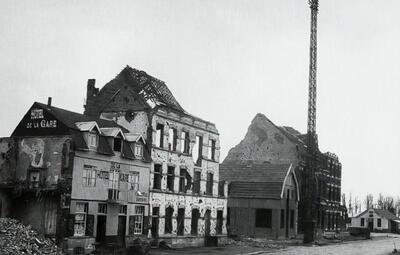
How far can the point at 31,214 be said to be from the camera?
105 ft

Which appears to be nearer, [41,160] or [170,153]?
[41,160]

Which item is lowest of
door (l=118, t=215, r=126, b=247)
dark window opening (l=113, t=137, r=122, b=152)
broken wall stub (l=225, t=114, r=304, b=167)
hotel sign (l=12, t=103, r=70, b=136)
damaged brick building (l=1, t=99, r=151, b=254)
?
door (l=118, t=215, r=126, b=247)

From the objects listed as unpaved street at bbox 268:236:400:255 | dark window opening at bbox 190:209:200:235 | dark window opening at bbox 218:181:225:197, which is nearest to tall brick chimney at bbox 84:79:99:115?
dark window opening at bbox 190:209:200:235

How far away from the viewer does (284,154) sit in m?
64.6

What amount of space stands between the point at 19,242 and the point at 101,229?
10.9 meters

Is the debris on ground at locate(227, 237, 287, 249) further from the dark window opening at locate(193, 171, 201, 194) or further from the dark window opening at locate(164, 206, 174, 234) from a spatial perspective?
the dark window opening at locate(164, 206, 174, 234)

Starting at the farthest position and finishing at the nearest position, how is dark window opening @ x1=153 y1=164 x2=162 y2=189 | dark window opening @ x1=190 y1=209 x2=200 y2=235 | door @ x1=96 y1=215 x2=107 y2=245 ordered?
dark window opening @ x1=190 y1=209 x2=200 y2=235
dark window opening @ x1=153 y1=164 x2=162 y2=189
door @ x1=96 y1=215 x2=107 y2=245

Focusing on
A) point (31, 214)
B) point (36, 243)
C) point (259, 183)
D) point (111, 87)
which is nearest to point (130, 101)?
point (111, 87)

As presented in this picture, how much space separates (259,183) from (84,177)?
2857 cm

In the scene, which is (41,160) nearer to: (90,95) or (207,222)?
(90,95)

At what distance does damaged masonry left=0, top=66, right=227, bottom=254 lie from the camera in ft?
105

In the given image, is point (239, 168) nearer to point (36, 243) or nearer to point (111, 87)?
point (111, 87)

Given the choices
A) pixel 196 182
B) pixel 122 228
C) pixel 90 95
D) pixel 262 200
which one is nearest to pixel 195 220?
pixel 196 182

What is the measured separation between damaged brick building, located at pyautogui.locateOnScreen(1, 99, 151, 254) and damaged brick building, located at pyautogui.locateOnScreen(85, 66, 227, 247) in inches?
115
